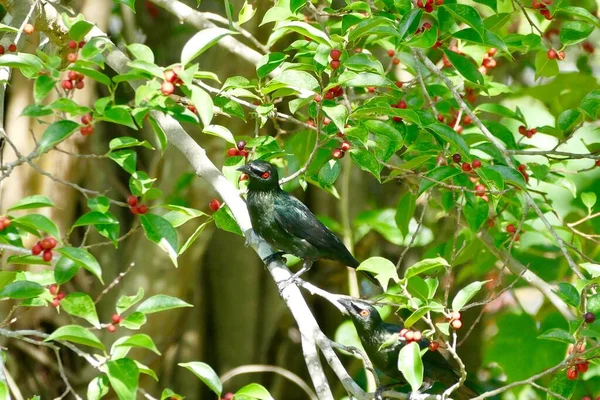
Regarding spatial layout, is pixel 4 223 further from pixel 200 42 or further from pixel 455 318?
pixel 455 318

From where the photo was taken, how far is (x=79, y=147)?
17.9 ft

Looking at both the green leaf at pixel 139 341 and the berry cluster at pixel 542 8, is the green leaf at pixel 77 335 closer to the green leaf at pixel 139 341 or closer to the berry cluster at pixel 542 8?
the green leaf at pixel 139 341

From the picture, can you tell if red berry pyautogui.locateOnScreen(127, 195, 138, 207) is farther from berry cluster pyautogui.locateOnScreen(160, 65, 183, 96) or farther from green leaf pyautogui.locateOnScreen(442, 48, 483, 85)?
green leaf pyautogui.locateOnScreen(442, 48, 483, 85)

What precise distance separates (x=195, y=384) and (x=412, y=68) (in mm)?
3293

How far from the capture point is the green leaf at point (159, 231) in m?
2.70

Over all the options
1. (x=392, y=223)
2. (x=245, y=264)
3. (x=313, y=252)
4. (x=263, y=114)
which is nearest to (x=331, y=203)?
(x=245, y=264)

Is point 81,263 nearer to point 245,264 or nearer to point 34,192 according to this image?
point 34,192

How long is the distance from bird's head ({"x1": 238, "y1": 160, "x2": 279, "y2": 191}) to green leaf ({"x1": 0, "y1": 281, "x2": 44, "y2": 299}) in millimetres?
1225

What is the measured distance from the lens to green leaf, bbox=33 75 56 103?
2.37 meters

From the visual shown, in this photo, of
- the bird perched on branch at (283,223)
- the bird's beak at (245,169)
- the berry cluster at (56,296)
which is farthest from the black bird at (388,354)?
the berry cluster at (56,296)

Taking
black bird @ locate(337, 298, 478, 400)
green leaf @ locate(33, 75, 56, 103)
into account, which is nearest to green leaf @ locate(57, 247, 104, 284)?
green leaf @ locate(33, 75, 56, 103)

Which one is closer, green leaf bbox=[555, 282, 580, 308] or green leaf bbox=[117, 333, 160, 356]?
green leaf bbox=[117, 333, 160, 356]

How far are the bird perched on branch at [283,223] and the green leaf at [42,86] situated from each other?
116cm

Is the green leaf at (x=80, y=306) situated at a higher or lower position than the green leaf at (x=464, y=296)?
higher
